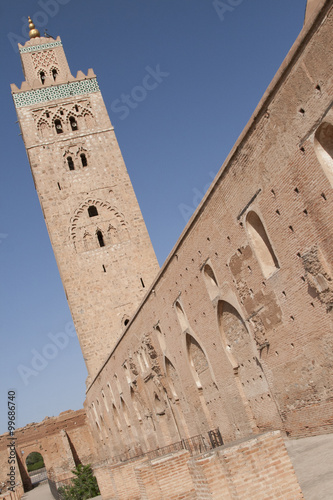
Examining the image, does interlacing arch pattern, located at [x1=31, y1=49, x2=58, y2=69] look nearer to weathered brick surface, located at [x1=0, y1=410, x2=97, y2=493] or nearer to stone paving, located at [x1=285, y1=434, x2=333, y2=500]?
weathered brick surface, located at [x1=0, y1=410, x2=97, y2=493]

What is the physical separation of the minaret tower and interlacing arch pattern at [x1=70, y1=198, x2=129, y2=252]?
0.14 feet

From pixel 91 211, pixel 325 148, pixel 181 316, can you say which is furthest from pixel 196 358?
pixel 91 211

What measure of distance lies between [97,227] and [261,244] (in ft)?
50.2

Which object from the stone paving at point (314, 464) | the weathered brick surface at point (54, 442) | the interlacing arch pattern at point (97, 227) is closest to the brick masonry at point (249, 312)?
the stone paving at point (314, 464)

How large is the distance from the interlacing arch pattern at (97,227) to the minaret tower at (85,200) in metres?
0.04

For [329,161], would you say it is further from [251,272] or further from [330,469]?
[330,469]

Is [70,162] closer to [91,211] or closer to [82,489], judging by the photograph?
[91,211]

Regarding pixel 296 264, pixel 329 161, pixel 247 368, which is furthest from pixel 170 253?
pixel 329 161

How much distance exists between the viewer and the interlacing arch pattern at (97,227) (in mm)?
22312

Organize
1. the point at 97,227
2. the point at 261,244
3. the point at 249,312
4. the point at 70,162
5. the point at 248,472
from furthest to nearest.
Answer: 1. the point at 70,162
2. the point at 97,227
3. the point at 249,312
4. the point at 261,244
5. the point at 248,472

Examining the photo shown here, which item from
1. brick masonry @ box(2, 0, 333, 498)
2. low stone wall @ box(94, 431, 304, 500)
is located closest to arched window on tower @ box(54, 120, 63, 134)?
brick masonry @ box(2, 0, 333, 498)

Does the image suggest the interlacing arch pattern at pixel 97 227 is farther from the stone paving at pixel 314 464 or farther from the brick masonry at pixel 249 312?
the stone paving at pixel 314 464

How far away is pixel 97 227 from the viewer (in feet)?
74.2

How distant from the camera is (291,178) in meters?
6.79
